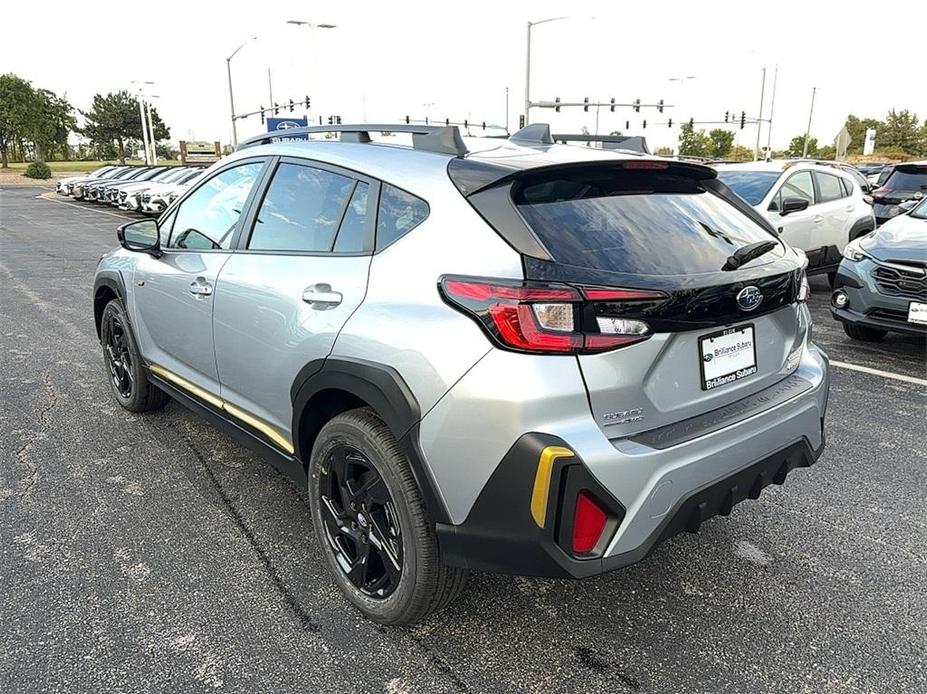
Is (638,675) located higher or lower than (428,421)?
lower

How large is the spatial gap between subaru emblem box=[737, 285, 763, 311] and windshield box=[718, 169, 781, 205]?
6537mm

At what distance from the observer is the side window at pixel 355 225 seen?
256 cm

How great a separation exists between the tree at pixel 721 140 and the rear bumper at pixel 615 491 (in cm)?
8070

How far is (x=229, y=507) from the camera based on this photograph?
3.40m

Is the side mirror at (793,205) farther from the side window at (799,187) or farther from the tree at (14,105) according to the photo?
the tree at (14,105)

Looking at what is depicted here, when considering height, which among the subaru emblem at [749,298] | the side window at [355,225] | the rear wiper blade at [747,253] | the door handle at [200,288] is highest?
the side window at [355,225]

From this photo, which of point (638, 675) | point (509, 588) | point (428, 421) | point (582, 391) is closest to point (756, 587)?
point (638, 675)

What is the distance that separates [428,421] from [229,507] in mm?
1722

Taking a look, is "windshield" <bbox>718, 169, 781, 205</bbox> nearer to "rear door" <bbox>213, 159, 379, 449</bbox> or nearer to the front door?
the front door

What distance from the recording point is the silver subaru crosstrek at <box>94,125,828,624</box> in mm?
2008

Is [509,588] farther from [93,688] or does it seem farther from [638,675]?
[93,688]

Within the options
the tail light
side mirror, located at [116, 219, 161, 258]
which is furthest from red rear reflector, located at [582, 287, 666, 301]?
side mirror, located at [116, 219, 161, 258]

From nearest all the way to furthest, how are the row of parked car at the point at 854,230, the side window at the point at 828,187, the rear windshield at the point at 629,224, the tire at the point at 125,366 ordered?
1. the rear windshield at the point at 629,224
2. the tire at the point at 125,366
3. the row of parked car at the point at 854,230
4. the side window at the point at 828,187

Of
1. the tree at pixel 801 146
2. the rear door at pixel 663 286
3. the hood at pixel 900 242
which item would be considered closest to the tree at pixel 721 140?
the tree at pixel 801 146
